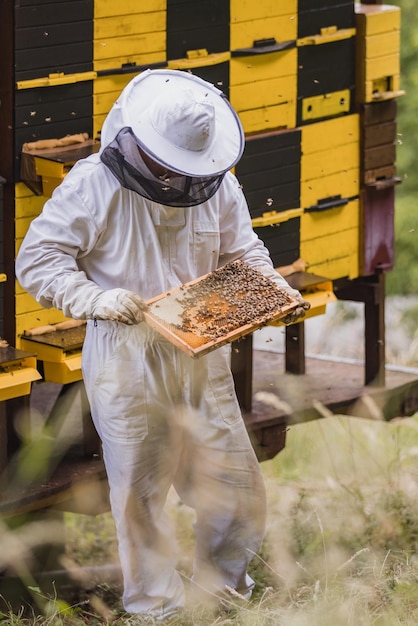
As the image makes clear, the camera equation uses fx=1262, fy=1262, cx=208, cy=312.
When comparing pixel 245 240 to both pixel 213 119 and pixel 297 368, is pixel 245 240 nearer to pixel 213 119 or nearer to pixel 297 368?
pixel 213 119

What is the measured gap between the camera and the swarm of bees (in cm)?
480

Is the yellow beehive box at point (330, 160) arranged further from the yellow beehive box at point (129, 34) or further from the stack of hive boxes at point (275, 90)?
the yellow beehive box at point (129, 34)

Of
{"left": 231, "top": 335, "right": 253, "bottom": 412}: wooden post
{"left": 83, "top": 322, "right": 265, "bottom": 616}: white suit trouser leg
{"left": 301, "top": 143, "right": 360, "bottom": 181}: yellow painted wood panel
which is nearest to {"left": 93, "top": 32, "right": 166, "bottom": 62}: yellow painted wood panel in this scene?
{"left": 301, "top": 143, "right": 360, "bottom": 181}: yellow painted wood panel

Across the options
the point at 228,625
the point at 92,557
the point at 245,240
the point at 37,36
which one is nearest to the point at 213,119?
the point at 245,240

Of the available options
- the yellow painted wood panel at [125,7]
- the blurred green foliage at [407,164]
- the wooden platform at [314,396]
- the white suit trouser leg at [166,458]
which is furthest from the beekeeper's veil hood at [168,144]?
the blurred green foliage at [407,164]

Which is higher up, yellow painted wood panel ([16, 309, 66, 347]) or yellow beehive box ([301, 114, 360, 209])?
yellow beehive box ([301, 114, 360, 209])

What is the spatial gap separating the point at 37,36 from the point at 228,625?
259 centimetres

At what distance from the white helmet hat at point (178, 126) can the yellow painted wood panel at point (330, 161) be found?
1.86 meters

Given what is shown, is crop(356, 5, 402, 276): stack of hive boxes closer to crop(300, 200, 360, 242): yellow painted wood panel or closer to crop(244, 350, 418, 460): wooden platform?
crop(300, 200, 360, 242): yellow painted wood panel

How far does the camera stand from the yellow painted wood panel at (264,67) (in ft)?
20.4

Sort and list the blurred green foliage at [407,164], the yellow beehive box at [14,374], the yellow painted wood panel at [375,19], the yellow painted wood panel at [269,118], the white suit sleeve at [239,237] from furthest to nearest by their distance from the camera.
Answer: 1. the blurred green foliage at [407,164]
2. the yellow painted wood panel at [375,19]
3. the yellow painted wood panel at [269,118]
4. the yellow beehive box at [14,374]
5. the white suit sleeve at [239,237]

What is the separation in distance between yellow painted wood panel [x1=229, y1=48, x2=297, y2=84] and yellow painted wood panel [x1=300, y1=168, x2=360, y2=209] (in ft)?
1.74

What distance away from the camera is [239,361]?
21.8 ft

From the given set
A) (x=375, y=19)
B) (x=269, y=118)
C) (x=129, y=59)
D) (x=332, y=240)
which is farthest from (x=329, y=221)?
(x=129, y=59)
